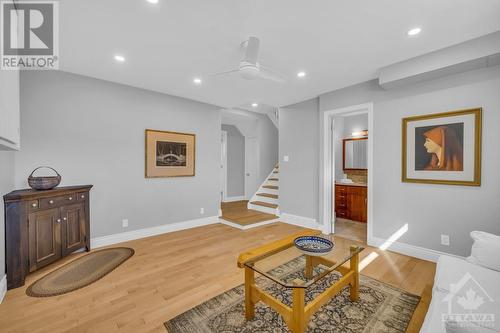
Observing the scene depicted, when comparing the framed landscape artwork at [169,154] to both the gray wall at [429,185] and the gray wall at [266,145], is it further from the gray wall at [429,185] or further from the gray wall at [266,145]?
the gray wall at [429,185]

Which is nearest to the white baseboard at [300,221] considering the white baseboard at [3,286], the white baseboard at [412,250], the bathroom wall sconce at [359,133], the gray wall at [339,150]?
the white baseboard at [412,250]

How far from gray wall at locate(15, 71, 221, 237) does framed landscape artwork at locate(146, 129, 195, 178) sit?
116mm

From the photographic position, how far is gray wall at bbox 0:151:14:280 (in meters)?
2.16

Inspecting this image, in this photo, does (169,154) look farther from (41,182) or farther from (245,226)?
(245,226)

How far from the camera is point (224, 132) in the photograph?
7113mm

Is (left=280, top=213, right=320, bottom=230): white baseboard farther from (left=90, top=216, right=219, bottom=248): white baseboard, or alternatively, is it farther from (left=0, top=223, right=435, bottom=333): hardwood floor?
(left=90, top=216, right=219, bottom=248): white baseboard

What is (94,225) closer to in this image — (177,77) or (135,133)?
(135,133)

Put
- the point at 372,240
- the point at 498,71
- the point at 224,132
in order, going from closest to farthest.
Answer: the point at 498,71
the point at 372,240
the point at 224,132

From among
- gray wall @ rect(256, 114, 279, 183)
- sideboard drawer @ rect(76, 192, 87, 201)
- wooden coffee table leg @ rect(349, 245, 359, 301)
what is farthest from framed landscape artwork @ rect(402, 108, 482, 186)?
sideboard drawer @ rect(76, 192, 87, 201)

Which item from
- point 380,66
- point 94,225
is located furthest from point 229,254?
point 380,66

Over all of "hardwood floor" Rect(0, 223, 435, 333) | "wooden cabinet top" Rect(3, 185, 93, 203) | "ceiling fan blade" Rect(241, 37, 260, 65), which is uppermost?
"ceiling fan blade" Rect(241, 37, 260, 65)

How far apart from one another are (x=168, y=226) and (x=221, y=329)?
276cm

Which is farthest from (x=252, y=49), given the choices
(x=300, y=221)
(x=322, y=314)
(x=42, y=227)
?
(x=300, y=221)

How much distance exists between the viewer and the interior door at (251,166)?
712 centimetres
